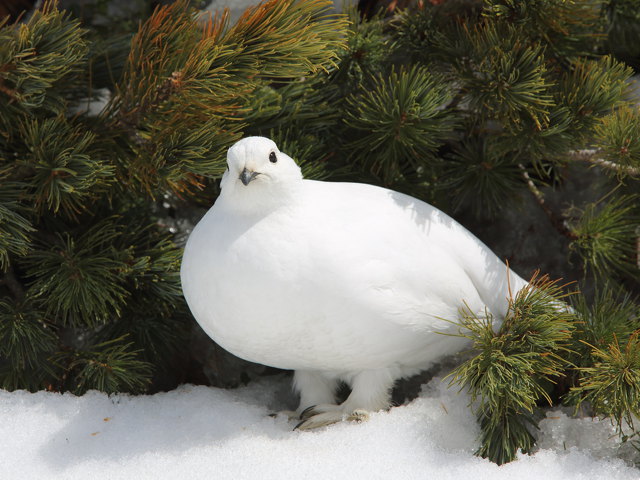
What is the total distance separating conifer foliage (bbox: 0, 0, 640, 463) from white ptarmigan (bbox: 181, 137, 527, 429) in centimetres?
15

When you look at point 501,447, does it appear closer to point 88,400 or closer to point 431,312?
point 431,312

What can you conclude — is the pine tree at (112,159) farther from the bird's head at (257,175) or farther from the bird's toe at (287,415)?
the bird's toe at (287,415)

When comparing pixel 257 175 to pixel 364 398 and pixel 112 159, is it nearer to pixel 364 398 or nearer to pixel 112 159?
pixel 112 159

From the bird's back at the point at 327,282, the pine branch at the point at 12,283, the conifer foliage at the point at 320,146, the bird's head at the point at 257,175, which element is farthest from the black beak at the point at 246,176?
the pine branch at the point at 12,283

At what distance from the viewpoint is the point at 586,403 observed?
5.94 feet

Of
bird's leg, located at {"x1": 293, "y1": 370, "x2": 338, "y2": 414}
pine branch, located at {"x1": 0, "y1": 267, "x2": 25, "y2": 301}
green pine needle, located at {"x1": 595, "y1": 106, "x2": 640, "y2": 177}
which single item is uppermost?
green pine needle, located at {"x1": 595, "y1": 106, "x2": 640, "y2": 177}

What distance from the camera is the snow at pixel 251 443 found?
1.59m

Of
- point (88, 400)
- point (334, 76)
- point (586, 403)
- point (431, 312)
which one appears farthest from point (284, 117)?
point (586, 403)

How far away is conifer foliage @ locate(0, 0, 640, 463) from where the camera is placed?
167 cm

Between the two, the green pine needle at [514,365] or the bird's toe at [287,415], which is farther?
the bird's toe at [287,415]

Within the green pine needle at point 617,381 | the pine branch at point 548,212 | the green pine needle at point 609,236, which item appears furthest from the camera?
the pine branch at point 548,212

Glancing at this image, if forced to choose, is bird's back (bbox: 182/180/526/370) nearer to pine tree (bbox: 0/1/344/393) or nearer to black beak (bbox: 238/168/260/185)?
black beak (bbox: 238/168/260/185)

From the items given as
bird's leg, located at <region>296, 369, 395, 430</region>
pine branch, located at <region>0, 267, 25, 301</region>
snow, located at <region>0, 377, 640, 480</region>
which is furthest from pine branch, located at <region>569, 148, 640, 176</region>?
pine branch, located at <region>0, 267, 25, 301</region>

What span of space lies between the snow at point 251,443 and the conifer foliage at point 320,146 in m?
0.07
